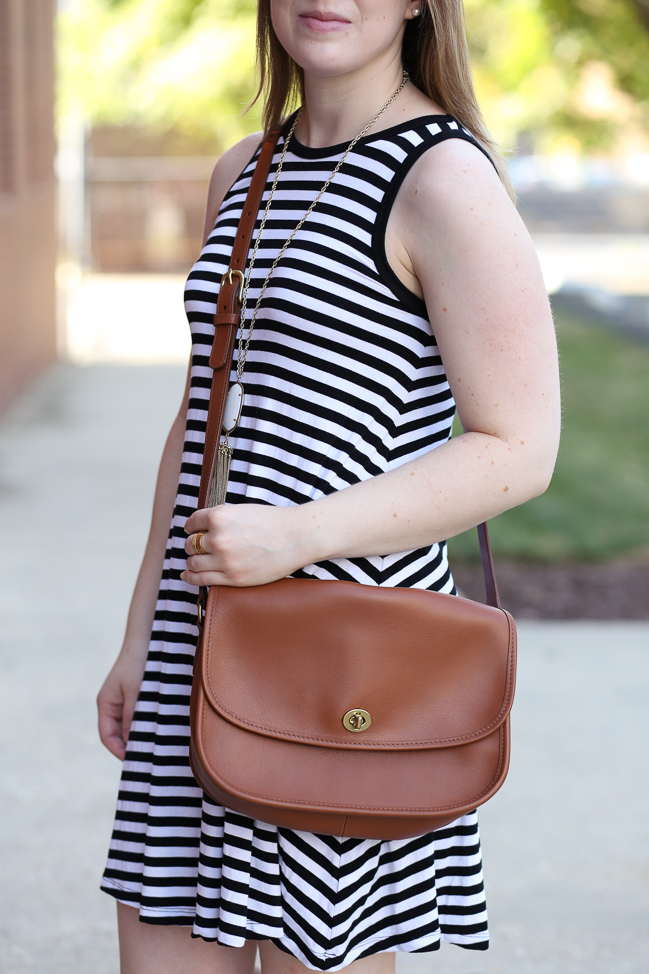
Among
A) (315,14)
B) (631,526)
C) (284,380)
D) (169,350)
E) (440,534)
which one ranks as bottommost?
(169,350)

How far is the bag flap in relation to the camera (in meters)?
1.30

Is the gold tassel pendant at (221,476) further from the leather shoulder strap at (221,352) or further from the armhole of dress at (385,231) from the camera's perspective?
the armhole of dress at (385,231)

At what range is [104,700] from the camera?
68.6 inches

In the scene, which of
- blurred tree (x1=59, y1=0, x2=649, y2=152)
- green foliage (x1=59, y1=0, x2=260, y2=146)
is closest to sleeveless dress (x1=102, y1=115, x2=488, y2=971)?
blurred tree (x1=59, y1=0, x2=649, y2=152)

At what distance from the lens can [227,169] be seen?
172cm

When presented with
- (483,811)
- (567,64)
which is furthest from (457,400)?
(567,64)

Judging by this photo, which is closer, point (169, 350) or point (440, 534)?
point (440, 534)

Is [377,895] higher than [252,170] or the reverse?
the reverse

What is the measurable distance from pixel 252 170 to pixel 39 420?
24.0 feet

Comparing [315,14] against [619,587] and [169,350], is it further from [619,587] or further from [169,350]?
[169,350]

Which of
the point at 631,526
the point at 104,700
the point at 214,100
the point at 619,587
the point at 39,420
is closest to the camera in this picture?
the point at 104,700

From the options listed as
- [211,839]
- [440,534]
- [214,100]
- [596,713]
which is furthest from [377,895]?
[214,100]

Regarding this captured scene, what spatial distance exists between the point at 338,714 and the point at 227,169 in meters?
0.88

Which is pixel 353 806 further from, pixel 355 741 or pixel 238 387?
pixel 238 387
